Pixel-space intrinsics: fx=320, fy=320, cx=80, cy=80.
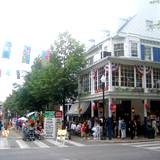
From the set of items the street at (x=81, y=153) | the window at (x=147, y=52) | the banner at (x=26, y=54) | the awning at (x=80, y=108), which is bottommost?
the street at (x=81, y=153)

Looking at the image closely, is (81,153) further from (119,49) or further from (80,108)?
(80,108)

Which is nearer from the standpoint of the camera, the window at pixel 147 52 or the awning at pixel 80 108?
the window at pixel 147 52

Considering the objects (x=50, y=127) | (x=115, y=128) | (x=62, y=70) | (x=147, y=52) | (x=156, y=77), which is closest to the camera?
(x=115, y=128)

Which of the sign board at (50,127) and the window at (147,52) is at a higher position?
the window at (147,52)

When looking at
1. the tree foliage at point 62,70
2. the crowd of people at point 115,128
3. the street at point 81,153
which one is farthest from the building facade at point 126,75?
the street at point 81,153

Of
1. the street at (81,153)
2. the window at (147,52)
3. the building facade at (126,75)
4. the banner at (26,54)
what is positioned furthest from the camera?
the window at (147,52)

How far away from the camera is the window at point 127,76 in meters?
29.6

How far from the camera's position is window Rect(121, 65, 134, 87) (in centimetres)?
2962

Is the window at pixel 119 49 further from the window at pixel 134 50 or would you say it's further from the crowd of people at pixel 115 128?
the crowd of people at pixel 115 128

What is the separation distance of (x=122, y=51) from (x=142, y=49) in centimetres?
220

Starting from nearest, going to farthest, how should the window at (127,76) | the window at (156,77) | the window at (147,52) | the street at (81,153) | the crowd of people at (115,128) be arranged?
1. the street at (81,153)
2. the crowd of people at (115,128)
3. the window at (127,76)
4. the window at (156,77)
5. the window at (147,52)

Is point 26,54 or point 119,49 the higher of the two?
point 119,49

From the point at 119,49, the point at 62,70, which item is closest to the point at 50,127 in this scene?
the point at 62,70

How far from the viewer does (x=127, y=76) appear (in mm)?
29906
